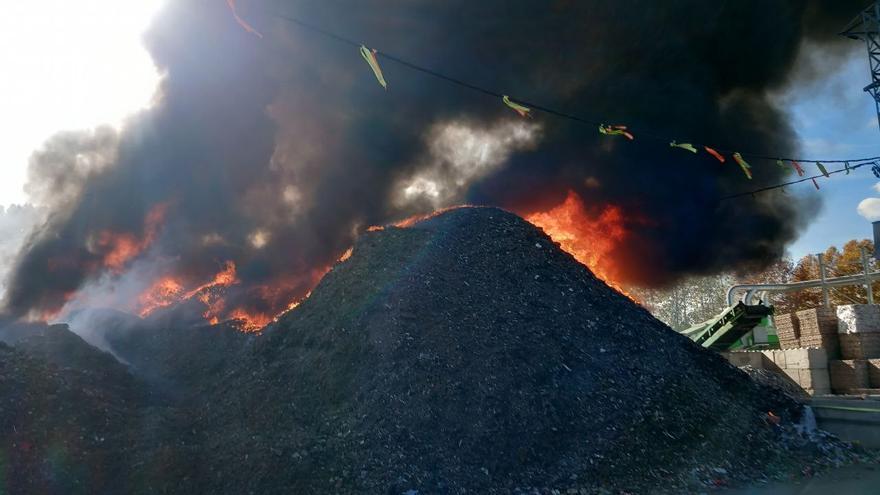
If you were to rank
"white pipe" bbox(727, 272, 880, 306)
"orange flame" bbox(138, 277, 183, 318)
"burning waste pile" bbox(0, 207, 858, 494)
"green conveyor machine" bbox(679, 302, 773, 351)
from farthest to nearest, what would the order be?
"white pipe" bbox(727, 272, 880, 306)
"orange flame" bbox(138, 277, 183, 318)
"green conveyor machine" bbox(679, 302, 773, 351)
"burning waste pile" bbox(0, 207, 858, 494)

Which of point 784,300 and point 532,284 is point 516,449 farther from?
point 784,300

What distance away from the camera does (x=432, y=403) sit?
30.1 ft

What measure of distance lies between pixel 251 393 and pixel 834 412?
429 inches

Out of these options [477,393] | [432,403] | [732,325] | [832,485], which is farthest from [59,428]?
[732,325]

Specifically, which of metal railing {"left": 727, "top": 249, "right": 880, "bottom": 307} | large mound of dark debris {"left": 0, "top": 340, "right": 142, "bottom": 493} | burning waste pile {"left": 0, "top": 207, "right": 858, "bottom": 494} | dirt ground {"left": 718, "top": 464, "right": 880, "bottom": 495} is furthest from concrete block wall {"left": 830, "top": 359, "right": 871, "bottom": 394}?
large mound of dark debris {"left": 0, "top": 340, "right": 142, "bottom": 493}

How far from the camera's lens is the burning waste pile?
27.2 feet

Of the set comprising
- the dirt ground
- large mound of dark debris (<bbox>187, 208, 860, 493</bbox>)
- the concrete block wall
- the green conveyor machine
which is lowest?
the dirt ground

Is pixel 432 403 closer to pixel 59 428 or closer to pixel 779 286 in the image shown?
pixel 59 428

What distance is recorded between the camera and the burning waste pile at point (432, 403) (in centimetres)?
828

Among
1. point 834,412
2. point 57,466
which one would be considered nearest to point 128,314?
point 57,466

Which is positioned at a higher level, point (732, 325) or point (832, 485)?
point (732, 325)

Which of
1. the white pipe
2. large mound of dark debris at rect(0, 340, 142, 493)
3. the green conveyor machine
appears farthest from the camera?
the white pipe

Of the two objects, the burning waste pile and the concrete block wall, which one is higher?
the concrete block wall

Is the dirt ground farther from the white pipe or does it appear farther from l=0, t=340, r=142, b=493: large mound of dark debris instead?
the white pipe
